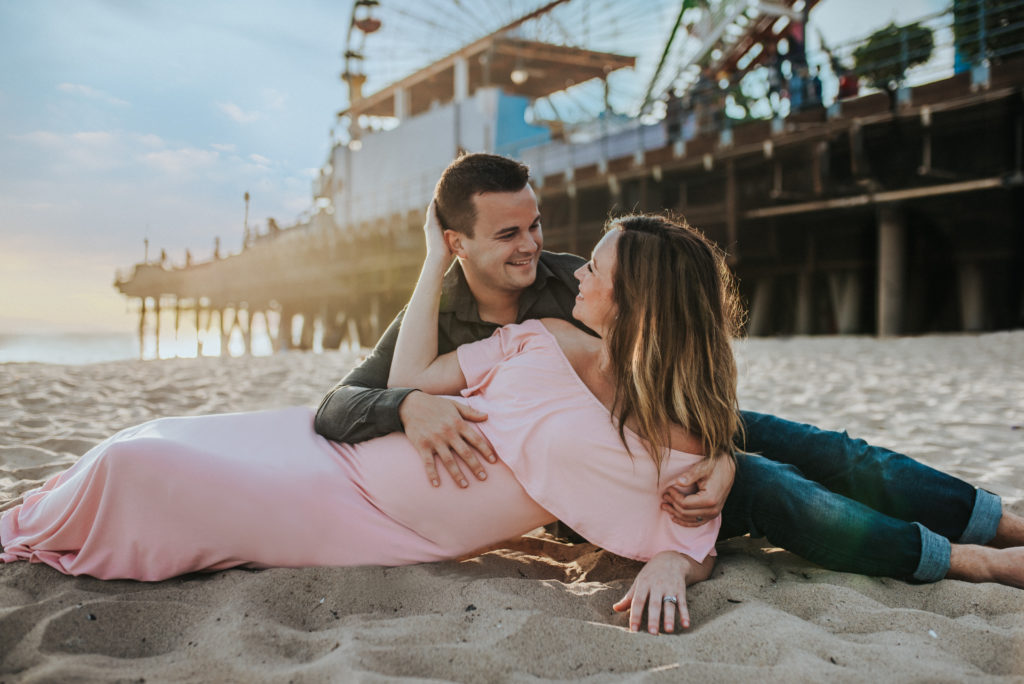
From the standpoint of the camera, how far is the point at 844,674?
1.36m

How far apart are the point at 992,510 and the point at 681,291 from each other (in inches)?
47.7

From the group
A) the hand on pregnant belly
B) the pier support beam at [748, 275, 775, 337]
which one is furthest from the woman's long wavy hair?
the pier support beam at [748, 275, 775, 337]

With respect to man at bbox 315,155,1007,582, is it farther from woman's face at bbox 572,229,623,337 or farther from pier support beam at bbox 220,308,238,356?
pier support beam at bbox 220,308,238,356

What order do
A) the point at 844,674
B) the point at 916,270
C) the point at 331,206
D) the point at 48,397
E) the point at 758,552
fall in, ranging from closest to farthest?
the point at 844,674, the point at 758,552, the point at 48,397, the point at 916,270, the point at 331,206

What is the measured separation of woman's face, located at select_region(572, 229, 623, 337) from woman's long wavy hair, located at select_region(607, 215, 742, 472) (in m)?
0.03

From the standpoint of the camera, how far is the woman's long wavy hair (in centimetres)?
181

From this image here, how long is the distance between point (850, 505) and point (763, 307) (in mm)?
11535

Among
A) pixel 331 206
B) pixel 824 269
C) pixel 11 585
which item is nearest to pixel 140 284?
pixel 331 206

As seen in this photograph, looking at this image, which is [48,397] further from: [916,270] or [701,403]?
[916,270]

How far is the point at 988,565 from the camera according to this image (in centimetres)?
189

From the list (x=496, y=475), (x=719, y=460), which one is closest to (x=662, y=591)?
(x=719, y=460)

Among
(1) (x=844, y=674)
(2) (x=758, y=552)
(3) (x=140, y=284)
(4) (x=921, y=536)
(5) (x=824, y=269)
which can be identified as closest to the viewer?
(1) (x=844, y=674)

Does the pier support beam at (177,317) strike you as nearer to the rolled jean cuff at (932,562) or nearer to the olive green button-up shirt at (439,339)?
the olive green button-up shirt at (439,339)

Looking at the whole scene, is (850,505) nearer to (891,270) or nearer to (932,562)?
(932,562)
